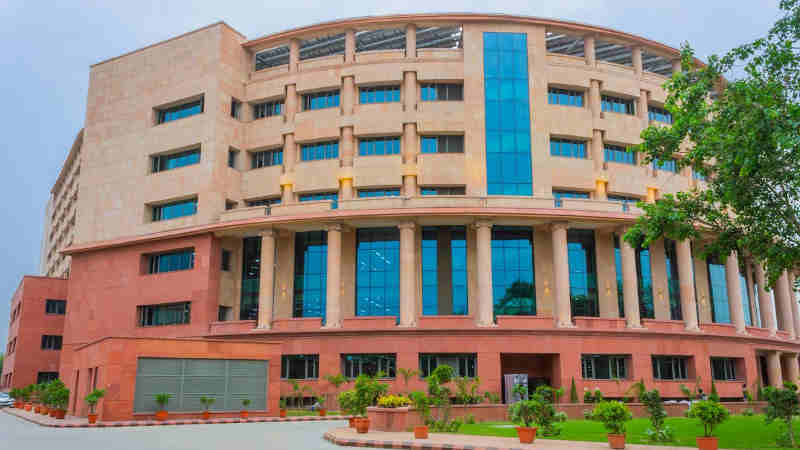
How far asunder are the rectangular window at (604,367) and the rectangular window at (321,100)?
26578mm

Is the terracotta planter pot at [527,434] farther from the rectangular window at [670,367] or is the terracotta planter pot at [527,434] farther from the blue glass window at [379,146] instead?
the blue glass window at [379,146]

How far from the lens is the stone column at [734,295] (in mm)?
51188

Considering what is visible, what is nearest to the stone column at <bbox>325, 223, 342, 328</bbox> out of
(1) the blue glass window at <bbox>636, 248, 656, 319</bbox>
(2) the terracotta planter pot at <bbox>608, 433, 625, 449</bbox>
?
(1) the blue glass window at <bbox>636, 248, 656, 319</bbox>

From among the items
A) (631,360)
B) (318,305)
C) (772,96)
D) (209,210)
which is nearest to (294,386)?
(318,305)

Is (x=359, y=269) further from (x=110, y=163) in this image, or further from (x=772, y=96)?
(x=772, y=96)

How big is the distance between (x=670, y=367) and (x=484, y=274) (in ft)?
49.0

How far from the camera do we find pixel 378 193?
50.8 m

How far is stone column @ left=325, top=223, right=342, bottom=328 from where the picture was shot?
1802 inches

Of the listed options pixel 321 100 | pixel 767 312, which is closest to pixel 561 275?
pixel 767 312

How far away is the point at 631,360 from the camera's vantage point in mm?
45656

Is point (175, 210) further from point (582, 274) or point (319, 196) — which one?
point (582, 274)

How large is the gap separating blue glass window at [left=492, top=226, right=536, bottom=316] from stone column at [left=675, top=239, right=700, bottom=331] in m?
10.5

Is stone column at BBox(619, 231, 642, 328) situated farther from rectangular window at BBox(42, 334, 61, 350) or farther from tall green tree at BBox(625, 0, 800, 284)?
rectangular window at BBox(42, 334, 61, 350)

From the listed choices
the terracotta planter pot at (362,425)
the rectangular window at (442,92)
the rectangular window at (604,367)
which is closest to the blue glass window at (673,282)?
the rectangular window at (604,367)
